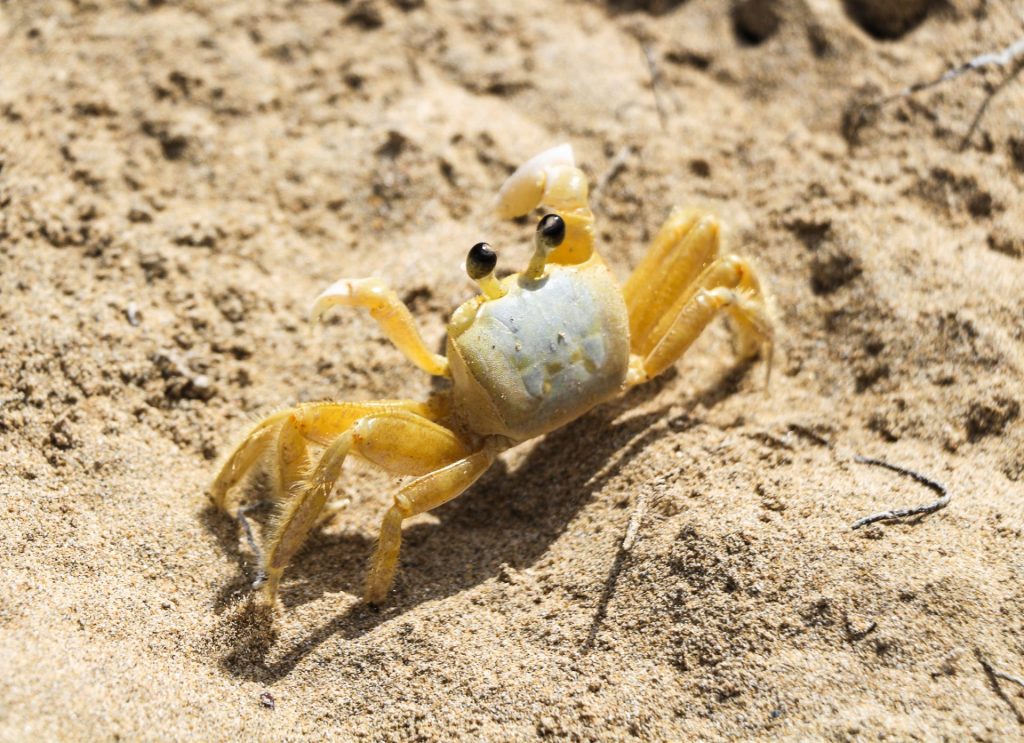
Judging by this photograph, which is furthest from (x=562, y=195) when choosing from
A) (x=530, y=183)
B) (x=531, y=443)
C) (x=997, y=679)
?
(x=997, y=679)

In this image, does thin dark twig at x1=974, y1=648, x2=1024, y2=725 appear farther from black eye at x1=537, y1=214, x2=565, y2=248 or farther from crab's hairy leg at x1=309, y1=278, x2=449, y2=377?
crab's hairy leg at x1=309, y1=278, x2=449, y2=377

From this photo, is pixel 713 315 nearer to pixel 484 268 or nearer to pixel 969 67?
pixel 484 268

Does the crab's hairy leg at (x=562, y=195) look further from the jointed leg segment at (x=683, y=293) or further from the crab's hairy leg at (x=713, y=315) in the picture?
the crab's hairy leg at (x=713, y=315)

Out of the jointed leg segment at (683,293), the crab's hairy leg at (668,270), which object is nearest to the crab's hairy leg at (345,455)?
the jointed leg segment at (683,293)

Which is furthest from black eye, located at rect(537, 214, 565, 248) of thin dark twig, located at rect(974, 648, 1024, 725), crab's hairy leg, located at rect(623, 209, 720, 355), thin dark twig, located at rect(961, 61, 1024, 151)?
thin dark twig, located at rect(961, 61, 1024, 151)

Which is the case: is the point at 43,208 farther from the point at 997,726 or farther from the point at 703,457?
the point at 997,726

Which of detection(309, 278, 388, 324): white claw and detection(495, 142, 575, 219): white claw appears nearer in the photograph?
detection(309, 278, 388, 324): white claw

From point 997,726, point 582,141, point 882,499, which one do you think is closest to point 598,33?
point 582,141
